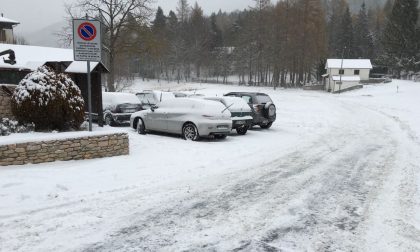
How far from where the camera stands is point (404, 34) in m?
65.7

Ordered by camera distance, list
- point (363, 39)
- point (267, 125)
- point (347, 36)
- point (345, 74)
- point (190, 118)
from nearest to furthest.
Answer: point (190, 118) → point (267, 125) → point (345, 74) → point (347, 36) → point (363, 39)

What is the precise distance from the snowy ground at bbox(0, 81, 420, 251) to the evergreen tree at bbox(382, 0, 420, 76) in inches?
2425

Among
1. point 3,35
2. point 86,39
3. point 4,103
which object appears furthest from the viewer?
point 3,35

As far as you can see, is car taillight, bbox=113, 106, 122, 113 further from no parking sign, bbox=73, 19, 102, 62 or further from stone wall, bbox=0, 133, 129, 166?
no parking sign, bbox=73, 19, 102, 62

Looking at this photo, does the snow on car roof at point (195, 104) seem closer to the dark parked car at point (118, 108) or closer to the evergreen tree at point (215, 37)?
the dark parked car at point (118, 108)

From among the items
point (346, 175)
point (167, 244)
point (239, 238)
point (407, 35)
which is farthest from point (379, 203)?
point (407, 35)

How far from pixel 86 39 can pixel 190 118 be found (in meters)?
4.70

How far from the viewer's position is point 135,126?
49.7 feet

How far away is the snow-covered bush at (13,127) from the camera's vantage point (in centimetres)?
941

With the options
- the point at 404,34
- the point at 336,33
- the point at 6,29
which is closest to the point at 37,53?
the point at 6,29

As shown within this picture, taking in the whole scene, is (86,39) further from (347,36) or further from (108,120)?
(347,36)

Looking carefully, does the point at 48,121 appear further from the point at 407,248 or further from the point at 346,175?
the point at 407,248

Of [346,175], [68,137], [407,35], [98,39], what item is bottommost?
[346,175]

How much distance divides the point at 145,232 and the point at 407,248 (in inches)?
134
